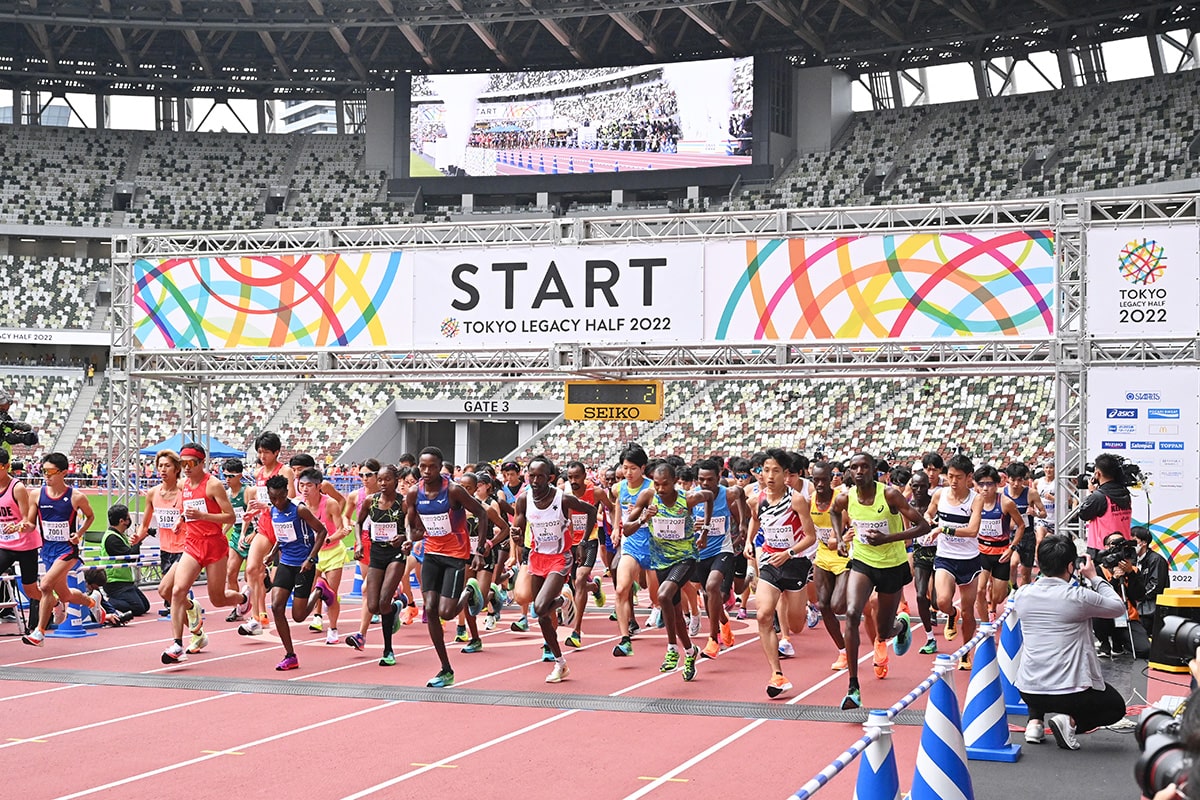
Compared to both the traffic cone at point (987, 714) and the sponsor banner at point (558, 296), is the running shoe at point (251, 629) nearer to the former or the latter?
the sponsor banner at point (558, 296)

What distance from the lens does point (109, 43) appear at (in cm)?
5000

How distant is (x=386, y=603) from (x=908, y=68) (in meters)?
41.8

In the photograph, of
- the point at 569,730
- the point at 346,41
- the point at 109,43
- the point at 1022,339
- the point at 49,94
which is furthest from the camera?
the point at 49,94

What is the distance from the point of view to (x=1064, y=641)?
837 centimetres

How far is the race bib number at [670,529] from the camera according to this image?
474 inches

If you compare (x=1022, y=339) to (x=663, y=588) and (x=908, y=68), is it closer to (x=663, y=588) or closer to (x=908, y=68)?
(x=663, y=588)

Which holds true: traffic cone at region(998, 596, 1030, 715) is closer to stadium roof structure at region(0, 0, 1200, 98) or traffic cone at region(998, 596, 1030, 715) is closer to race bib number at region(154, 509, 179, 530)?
race bib number at region(154, 509, 179, 530)

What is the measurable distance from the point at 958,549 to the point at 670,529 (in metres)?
2.77

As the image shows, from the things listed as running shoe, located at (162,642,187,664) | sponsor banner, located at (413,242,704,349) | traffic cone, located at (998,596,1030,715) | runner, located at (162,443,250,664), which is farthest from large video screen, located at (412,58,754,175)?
traffic cone, located at (998,596,1030,715)

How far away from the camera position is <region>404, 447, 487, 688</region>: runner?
11.9 m

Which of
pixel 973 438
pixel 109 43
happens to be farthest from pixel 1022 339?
pixel 109 43

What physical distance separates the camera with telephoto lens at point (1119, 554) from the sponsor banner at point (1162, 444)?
4.79 meters

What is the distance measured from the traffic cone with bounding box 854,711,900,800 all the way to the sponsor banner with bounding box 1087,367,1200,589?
1158 cm

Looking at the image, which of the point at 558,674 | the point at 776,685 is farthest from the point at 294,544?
the point at 776,685
